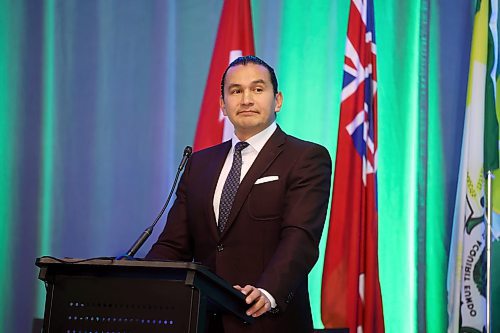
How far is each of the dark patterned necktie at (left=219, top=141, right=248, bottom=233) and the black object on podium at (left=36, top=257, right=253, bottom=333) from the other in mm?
635

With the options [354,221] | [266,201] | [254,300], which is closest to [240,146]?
[266,201]

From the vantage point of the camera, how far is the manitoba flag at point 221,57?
4.53 m

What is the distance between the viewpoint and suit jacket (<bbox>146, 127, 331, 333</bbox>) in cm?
251

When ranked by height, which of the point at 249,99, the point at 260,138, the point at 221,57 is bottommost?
the point at 260,138

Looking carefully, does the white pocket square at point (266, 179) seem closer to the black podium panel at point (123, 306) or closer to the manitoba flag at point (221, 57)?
the black podium panel at point (123, 306)

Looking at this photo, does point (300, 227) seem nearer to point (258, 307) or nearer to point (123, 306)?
point (258, 307)

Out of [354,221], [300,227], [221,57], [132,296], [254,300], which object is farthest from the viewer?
[221,57]

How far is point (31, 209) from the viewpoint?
4.60m

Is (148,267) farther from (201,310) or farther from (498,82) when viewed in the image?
(498,82)

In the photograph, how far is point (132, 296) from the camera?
202cm

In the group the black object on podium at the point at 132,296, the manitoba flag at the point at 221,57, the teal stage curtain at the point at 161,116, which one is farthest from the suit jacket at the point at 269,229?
the teal stage curtain at the point at 161,116

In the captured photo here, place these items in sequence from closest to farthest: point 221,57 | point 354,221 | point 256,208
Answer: point 256,208 → point 354,221 → point 221,57

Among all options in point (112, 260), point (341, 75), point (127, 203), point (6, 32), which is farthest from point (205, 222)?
point (6, 32)

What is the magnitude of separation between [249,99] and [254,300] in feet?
3.36
